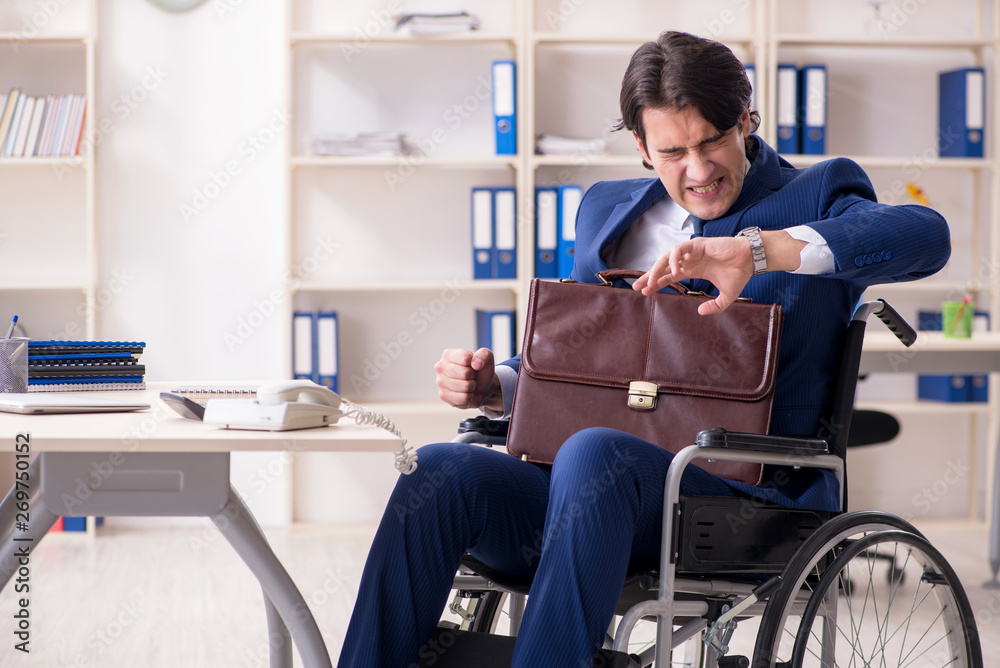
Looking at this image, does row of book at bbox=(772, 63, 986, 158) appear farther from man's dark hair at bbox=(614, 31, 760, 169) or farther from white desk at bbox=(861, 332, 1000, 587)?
man's dark hair at bbox=(614, 31, 760, 169)

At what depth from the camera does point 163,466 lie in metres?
1.02

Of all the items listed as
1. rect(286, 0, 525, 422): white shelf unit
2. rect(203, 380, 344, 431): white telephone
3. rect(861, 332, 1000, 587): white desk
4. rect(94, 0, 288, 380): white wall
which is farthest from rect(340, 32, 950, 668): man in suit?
rect(94, 0, 288, 380): white wall

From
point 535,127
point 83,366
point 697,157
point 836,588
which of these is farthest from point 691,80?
point 535,127

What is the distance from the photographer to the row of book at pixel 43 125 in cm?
317

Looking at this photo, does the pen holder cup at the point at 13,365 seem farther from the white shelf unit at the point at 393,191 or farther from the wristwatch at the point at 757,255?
the white shelf unit at the point at 393,191

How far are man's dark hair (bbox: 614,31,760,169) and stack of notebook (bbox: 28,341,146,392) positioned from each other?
0.88m

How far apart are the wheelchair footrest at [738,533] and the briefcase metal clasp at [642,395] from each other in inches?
6.4

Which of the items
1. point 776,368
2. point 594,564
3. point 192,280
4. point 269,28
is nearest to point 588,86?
point 269,28

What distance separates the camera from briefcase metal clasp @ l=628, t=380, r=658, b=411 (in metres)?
1.27

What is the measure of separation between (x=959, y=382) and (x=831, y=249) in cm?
255

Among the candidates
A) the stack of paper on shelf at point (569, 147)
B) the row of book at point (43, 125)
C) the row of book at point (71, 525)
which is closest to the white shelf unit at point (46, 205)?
the row of book at point (43, 125)

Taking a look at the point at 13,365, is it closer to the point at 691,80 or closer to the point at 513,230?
the point at 691,80

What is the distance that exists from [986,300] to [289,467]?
105 inches

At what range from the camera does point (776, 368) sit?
123 centimetres
